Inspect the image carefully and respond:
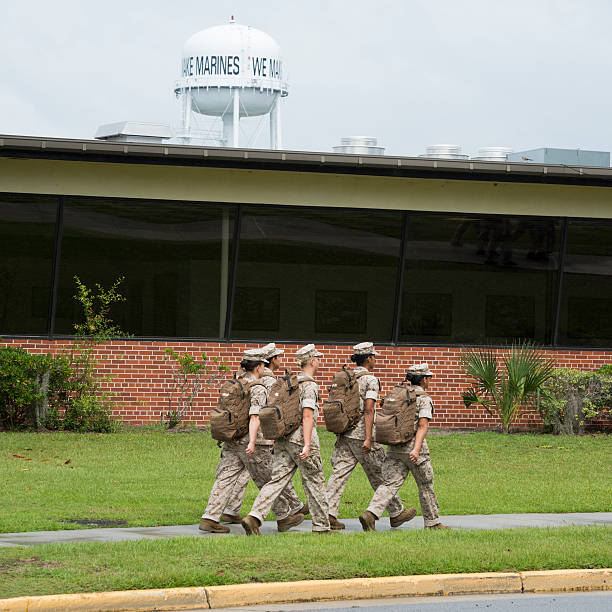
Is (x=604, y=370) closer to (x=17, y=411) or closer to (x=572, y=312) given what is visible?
(x=572, y=312)

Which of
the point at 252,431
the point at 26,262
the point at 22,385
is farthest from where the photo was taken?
the point at 26,262

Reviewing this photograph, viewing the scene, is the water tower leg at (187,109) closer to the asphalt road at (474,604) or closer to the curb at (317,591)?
the curb at (317,591)

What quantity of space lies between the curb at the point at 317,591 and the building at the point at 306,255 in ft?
39.6

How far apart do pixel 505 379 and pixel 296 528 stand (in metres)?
10.5

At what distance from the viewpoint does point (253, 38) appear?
48594 mm

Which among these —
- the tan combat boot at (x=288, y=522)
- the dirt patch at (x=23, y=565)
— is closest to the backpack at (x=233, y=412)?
the tan combat boot at (x=288, y=522)

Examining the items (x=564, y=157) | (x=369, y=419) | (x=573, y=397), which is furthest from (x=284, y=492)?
(x=564, y=157)

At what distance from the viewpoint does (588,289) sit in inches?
906

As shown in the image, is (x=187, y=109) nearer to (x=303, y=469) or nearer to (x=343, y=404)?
(x=343, y=404)

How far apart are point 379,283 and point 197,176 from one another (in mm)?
3975

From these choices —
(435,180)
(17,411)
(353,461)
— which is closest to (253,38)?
(435,180)

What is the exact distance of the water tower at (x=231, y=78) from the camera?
46719 mm

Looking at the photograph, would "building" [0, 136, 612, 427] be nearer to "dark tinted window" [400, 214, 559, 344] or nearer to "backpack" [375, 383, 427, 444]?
"dark tinted window" [400, 214, 559, 344]

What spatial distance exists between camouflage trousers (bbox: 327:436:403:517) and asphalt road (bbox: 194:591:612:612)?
2.51m
